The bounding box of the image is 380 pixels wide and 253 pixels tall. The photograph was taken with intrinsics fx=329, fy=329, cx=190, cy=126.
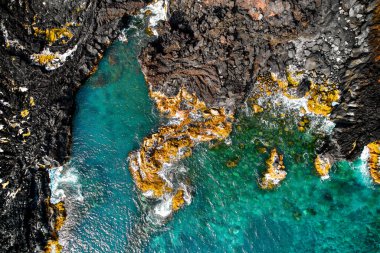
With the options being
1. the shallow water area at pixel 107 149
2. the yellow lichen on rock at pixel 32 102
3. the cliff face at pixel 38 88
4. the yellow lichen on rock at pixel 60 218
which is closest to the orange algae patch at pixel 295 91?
the shallow water area at pixel 107 149

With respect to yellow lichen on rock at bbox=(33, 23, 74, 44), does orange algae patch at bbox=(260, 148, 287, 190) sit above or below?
below

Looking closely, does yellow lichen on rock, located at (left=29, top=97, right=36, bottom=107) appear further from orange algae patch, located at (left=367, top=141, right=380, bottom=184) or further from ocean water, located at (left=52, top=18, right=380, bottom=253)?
orange algae patch, located at (left=367, top=141, right=380, bottom=184)

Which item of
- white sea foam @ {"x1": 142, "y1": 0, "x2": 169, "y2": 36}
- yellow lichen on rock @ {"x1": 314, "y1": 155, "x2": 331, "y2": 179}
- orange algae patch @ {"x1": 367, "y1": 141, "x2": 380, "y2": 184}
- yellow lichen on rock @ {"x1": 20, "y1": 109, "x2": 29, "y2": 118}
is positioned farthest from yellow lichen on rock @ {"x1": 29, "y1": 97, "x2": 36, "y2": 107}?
orange algae patch @ {"x1": 367, "y1": 141, "x2": 380, "y2": 184}

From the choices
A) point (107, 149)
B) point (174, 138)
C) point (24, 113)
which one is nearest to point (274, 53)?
point (174, 138)

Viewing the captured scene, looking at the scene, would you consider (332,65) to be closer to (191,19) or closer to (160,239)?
(191,19)

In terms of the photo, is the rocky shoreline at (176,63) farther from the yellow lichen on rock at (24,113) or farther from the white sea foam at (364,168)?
the white sea foam at (364,168)

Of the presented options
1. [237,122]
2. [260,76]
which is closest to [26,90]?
[237,122]
